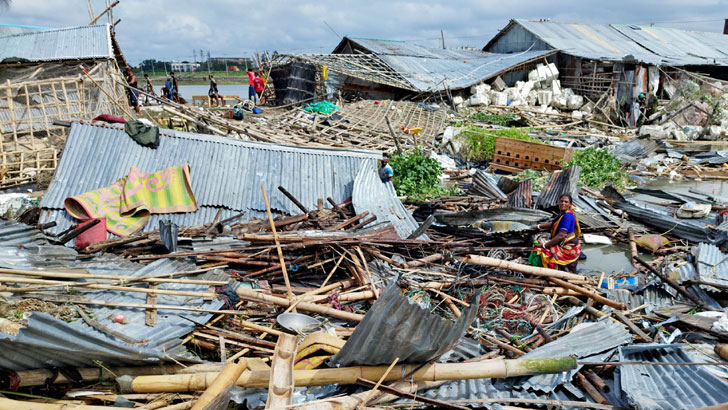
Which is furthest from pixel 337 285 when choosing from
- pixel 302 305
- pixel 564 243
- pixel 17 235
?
pixel 17 235

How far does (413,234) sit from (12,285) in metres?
4.47

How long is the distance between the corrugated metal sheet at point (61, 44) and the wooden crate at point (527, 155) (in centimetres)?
1302

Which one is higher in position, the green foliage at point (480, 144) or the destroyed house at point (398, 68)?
the destroyed house at point (398, 68)

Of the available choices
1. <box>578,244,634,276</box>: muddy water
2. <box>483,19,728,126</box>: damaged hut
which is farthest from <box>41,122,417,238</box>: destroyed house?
<box>483,19,728,126</box>: damaged hut

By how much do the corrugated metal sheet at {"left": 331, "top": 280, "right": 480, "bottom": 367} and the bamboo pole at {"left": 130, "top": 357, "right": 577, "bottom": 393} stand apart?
0.28 ft

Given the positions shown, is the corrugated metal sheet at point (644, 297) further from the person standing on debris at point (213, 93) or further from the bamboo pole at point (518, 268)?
the person standing on debris at point (213, 93)

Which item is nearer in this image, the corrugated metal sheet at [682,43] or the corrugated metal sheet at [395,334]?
the corrugated metal sheet at [395,334]

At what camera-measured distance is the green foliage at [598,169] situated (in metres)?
11.0

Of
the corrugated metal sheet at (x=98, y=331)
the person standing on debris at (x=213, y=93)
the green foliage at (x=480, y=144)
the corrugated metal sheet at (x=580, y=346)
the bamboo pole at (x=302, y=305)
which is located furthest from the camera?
the person standing on debris at (x=213, y=93)

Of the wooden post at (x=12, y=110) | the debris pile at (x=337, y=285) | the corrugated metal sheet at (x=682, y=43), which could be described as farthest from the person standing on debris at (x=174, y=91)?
the corrugated metal sheet at (x=682, y=43)

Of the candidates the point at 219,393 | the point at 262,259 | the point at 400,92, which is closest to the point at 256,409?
the point at 219,393

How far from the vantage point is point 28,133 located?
12172mm

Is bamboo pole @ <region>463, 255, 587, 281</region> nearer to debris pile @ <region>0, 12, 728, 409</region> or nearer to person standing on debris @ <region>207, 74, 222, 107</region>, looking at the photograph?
debris pile @ <region>0, 12, 728, 409</region>

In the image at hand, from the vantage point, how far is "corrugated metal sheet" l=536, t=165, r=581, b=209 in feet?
27.0
